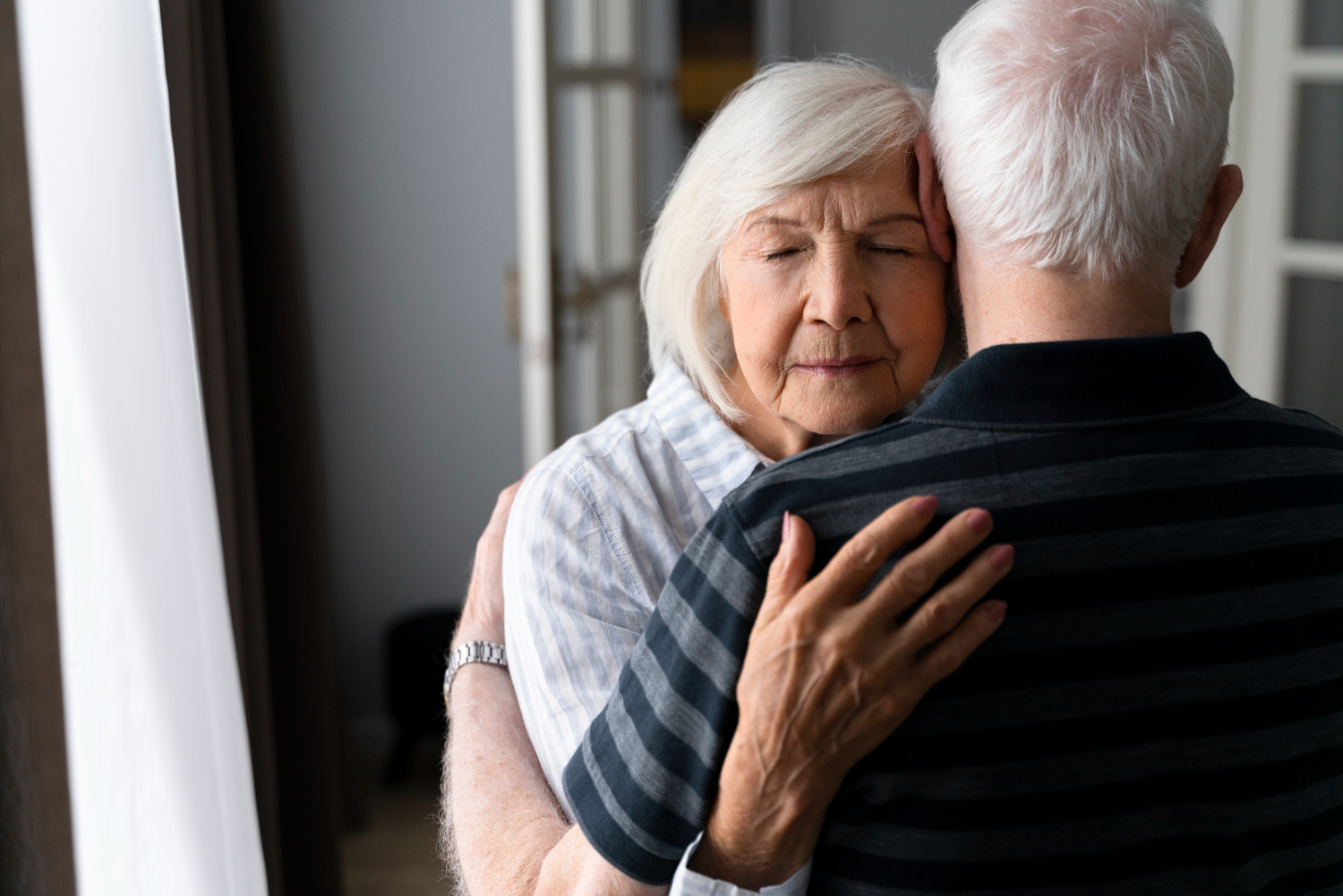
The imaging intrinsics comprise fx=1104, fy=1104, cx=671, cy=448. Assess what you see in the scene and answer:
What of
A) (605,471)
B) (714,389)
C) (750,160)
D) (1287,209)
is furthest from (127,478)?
(1287,209)

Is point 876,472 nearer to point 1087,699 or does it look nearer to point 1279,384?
point 1087,699

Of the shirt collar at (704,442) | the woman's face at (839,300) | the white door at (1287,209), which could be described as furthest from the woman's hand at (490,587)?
the white door at (1287,209)

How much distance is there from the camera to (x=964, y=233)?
3.00 feet

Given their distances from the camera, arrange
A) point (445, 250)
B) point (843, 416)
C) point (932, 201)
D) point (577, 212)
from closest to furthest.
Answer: point (932, 201) < point (843, 416) < point (577, 212) < point (445, 250)

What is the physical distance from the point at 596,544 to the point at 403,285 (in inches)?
100

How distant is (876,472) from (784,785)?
0.23m

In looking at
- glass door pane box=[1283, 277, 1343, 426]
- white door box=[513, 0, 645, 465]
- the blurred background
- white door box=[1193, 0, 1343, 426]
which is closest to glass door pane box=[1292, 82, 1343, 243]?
white door box=[1193, 0, 1343, 426]

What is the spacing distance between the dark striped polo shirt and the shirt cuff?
0.01m

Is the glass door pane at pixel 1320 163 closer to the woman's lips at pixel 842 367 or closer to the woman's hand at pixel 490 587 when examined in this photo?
the woman's lips at pixel 842 367

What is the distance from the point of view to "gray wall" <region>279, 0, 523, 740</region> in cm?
337

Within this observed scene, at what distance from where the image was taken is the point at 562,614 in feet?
3.60

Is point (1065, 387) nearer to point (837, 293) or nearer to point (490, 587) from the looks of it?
point (837, 293)

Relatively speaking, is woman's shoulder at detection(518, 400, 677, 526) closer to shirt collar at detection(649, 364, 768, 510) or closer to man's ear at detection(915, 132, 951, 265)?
shirt collar at detection(649, 364, 768, 510)

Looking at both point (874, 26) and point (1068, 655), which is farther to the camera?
point (874, 26)
